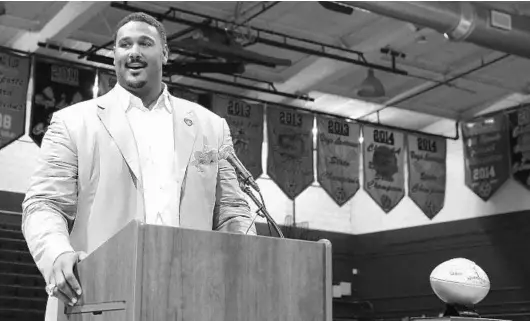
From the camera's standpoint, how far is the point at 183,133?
95.8 inches

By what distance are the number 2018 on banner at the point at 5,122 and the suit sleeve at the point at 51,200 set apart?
28.0 ft

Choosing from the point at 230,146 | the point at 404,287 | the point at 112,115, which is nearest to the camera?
the point at 112,115

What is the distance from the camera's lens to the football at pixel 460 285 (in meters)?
3.99

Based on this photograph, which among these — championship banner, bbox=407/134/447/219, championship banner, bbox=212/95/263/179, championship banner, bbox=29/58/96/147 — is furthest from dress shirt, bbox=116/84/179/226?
championship banner, bbox=407/134/447/219

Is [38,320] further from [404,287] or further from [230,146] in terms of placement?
[230,146]

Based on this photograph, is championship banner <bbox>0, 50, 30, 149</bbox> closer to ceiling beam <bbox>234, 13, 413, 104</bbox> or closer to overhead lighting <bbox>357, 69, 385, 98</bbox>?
ceiling beam <bbox>234, 13, 413, 104</bbox>

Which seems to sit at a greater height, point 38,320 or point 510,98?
point 510,98

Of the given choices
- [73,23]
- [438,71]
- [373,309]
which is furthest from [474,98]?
[73,23]

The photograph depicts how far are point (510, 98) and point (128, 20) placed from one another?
43.8 ft

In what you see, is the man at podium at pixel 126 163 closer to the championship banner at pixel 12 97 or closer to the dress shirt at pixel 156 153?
A: the dress shirt at pixel 156 153

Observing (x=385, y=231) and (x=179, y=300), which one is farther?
(x=385, y=231)

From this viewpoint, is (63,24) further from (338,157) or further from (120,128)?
(120,128)

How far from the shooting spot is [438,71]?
13.7 meters

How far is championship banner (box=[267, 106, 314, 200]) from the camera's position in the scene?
12641mm
